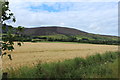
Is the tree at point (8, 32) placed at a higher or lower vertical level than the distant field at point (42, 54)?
higher

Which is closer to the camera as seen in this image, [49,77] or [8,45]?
[8,45]

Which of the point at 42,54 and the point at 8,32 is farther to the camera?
the point at 42,54

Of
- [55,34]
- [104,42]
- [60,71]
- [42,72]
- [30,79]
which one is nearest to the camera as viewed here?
[30,79]

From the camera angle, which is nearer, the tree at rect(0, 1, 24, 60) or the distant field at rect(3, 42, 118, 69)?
the tree at rect(0, 1, 24, 60)

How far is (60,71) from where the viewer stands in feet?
23.2

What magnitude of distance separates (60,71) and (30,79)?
152 centimetres

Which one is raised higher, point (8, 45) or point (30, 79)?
point (8, 45)

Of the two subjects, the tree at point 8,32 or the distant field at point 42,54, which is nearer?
the tree at point 8,32

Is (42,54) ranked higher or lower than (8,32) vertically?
lower

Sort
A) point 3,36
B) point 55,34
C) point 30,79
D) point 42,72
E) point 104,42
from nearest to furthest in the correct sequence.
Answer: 1. point 3,36
2. point 30,79
3. point 42,72
4. point 104,42
5. point 55,34

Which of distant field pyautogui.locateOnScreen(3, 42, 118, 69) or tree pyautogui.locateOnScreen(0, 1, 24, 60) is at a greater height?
tree pyautogui.locateOnScreen(0, 1, 24, 60)

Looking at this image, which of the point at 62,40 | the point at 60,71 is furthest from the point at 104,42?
the point at 60,71

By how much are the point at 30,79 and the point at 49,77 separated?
27.0 inches

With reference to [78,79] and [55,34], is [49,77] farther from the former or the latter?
[55,34]
